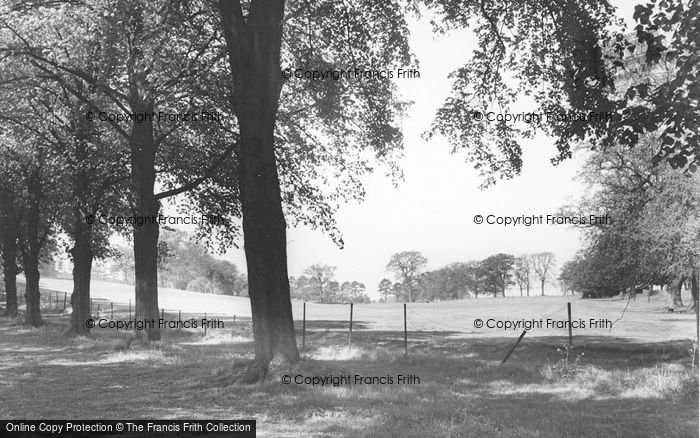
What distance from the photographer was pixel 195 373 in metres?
14.8

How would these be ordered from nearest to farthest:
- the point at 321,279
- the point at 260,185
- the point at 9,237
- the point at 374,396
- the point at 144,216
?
1. the point at 374,396
2. the point at 260,185
3. the point at 144,216
4. the point at 9,237
5. the point at 321,279

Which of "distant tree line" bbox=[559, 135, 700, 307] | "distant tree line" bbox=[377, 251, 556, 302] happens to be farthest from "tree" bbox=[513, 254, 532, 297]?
"distant tree line" bbox=[559, 135, 700, 307]

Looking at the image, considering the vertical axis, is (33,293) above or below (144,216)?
below

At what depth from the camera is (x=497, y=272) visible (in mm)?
108812

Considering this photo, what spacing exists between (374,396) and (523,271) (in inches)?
3964

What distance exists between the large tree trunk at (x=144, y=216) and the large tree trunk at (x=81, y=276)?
676cm

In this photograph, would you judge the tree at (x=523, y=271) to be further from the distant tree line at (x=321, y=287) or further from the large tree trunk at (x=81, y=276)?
the large tree trunk at (x=81, y=276)

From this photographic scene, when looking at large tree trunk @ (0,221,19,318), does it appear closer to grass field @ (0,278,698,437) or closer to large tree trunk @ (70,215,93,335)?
large tree trunk @ (70,215,93,335)

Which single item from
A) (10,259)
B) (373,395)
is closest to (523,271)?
(10,259)

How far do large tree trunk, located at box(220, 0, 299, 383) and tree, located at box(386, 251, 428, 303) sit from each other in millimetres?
89337

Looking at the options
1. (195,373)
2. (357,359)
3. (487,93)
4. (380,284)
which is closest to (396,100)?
(487,93)

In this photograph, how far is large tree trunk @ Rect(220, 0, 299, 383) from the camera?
44.8 ft

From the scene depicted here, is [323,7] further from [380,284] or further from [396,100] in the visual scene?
[380,284]

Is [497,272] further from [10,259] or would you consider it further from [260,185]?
[260,185]
